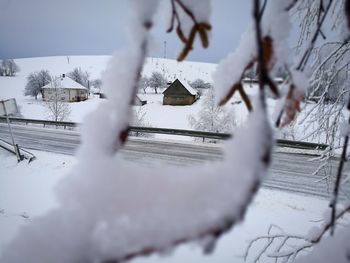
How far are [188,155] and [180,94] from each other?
29062 millimetres

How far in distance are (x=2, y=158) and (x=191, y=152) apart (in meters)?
9.67

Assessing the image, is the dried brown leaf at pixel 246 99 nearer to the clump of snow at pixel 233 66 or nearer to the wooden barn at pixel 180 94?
the clump of snow at pixel 233 66

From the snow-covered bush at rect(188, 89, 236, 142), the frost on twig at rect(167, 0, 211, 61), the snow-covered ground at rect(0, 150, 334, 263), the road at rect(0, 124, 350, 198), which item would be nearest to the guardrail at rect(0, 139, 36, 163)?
the snow-covered ground at rect(0, 150, 334, 263)

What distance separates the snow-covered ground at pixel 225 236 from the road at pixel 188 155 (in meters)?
1.13

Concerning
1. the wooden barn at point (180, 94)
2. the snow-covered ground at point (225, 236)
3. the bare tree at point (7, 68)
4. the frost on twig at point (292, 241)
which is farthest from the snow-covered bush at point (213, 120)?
the bare tree at point (7, 68)

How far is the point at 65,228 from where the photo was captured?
412 mm

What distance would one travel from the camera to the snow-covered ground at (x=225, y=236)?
20.0ft

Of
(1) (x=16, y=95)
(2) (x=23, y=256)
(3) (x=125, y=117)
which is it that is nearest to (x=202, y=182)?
(3) (x=125, y=117)

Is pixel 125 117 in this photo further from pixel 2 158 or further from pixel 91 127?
pixel 2 158

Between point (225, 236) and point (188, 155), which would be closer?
point (225, 236)

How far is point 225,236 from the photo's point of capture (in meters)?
5.64

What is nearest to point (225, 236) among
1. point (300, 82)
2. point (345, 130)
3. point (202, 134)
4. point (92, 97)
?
point (345, 130)

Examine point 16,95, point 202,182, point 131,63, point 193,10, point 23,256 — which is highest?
point 193,10

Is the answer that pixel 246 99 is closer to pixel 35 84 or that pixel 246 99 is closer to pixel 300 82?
pixel 300 82
